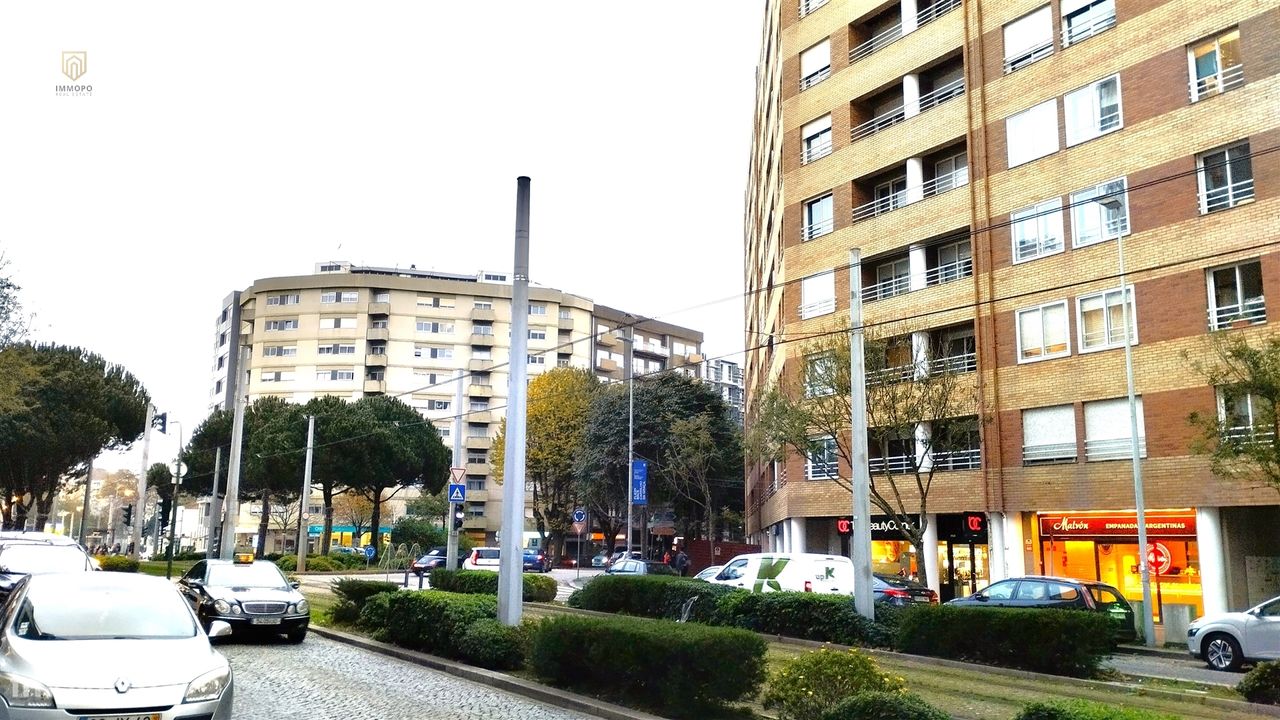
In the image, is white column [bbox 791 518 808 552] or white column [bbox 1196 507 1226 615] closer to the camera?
white column [bbox 1196 507 1226 615]

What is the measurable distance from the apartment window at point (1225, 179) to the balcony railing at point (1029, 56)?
6280 mm

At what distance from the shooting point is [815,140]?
3797 cm

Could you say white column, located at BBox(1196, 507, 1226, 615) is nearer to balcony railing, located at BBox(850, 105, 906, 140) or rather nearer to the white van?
the white van

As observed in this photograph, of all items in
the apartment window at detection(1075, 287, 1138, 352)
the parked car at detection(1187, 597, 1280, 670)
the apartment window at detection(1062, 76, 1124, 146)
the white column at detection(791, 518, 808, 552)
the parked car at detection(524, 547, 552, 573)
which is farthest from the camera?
the parked car at detection(524, 547, 552, 573)

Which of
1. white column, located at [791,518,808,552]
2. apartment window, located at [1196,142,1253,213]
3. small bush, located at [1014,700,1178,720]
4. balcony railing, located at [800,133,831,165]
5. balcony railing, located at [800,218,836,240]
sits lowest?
small bush, located at [1014,700,1178,720]

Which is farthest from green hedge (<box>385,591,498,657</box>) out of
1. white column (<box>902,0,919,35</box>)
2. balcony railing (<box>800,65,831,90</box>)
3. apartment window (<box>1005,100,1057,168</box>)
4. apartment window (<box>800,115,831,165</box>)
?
balcony railing (<box>800,65,831,90</box>)

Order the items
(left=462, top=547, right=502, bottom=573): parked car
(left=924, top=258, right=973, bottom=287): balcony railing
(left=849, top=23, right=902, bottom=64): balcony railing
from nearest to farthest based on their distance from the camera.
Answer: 1. (left=924, top=258, right=973, bottom=287): balcony railing
2. (left=849, top=23, right=902, bottom=64): balcony railing
3. (left=462, top=547, right=502, bottom=573): parked car

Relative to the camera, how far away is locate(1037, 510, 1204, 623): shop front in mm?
26297

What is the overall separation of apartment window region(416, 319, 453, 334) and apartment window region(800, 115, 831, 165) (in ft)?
193

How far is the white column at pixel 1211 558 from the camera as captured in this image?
24812 millimetres

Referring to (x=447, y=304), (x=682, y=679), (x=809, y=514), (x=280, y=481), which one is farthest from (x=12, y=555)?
(x=447, y=304)

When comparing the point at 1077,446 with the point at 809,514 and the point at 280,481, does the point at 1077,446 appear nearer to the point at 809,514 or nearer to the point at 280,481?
the point at 809,514

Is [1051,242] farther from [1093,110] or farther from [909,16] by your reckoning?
[909,16]

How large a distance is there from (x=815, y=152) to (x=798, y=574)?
20.2m
